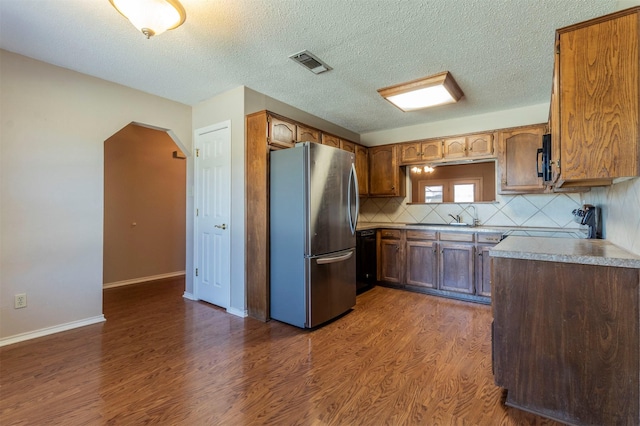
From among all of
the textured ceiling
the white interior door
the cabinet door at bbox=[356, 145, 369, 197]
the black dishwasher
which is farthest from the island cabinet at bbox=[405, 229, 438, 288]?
the white interior door

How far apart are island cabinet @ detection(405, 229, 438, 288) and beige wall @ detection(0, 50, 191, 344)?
3.64 meters

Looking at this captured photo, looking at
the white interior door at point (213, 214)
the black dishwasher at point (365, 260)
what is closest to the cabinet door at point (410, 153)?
the black dishwasher at point (365, 260)

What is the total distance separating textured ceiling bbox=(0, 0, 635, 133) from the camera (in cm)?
191

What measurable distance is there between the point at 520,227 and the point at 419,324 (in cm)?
207

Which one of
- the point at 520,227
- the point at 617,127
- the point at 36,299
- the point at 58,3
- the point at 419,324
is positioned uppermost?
the point at 58,3

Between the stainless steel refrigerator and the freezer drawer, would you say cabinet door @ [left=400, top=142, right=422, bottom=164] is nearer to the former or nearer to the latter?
the stainless steel refrigerator

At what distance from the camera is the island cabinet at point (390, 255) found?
410 cm

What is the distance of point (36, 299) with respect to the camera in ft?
8.53

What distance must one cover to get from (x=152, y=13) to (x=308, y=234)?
1924 mm

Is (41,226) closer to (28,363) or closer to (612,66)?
(28,363)

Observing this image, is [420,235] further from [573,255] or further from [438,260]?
[573,255]

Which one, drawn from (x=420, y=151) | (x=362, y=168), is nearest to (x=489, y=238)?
(x=420, y=151)

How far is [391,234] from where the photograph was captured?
4188mm

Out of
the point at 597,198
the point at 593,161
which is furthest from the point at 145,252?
the point at 597,198
